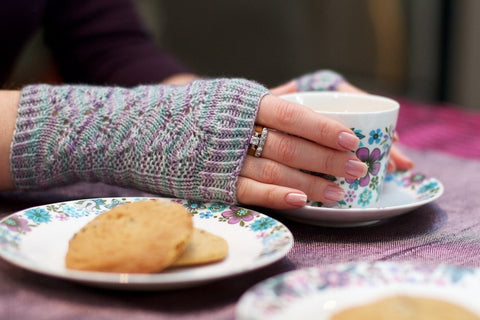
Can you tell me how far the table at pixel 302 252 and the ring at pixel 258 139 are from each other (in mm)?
83

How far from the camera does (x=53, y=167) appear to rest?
0.63 meters

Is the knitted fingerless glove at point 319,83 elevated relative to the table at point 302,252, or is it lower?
elevated

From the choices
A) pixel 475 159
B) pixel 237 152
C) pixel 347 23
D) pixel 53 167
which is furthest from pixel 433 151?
pixel 347 23

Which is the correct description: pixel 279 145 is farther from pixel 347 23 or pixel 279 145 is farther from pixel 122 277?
pixel 347 23

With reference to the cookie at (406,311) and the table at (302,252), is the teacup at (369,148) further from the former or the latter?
Answer: the cookie at (406,311)

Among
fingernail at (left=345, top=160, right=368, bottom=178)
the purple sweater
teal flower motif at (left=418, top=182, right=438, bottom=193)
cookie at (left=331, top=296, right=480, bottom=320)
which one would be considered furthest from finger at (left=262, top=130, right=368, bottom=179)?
the purple sweater

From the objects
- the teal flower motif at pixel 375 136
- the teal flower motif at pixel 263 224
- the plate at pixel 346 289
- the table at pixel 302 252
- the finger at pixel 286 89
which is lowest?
the table at pixel 302 252

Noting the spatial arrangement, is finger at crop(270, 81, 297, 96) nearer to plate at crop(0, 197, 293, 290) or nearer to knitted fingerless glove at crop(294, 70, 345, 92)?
knitted fingerless glove at crop(294, 70, 345, 92)

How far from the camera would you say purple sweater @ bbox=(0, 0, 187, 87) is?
1144 mm

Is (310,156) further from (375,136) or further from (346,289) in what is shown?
(346,289)

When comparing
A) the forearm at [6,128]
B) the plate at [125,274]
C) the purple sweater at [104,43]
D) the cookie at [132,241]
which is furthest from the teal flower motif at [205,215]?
the purple sweater at [104,43]

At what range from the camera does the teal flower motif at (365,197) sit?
2.05ft

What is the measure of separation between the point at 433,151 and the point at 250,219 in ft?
1.70

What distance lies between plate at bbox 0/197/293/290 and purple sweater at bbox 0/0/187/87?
0.58 metres
